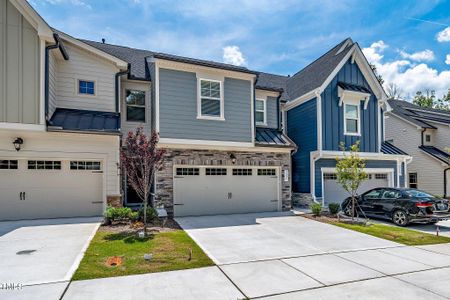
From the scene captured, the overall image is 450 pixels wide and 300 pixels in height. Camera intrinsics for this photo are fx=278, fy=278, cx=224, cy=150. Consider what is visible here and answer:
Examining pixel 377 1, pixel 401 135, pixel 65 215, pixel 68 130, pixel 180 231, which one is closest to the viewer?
pixel 180 231

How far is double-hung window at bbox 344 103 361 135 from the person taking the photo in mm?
14701

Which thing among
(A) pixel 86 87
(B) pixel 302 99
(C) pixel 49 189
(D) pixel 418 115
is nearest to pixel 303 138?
(B) pixel 302 99

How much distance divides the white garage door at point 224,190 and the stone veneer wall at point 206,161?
0.28 metres

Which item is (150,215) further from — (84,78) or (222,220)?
(84,78)

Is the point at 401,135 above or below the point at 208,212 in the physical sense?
above

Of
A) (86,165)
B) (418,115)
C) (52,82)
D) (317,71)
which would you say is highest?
(317,71)

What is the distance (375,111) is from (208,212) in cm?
1083

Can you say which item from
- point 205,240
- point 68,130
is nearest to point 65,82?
point 68,130

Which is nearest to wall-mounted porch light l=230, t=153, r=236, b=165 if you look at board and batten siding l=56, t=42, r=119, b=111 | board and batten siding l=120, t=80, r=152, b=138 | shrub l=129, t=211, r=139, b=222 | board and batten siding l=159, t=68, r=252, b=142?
board and batten siding l=159, t=68, r=252, b=142

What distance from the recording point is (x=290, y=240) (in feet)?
26.0

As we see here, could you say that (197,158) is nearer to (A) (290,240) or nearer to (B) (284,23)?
(A) (290,240)

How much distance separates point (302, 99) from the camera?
48.6 feet

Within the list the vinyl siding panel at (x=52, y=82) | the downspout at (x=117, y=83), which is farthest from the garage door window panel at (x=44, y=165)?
the downspout at (x=117, y=83)

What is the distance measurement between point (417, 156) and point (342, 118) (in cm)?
947
